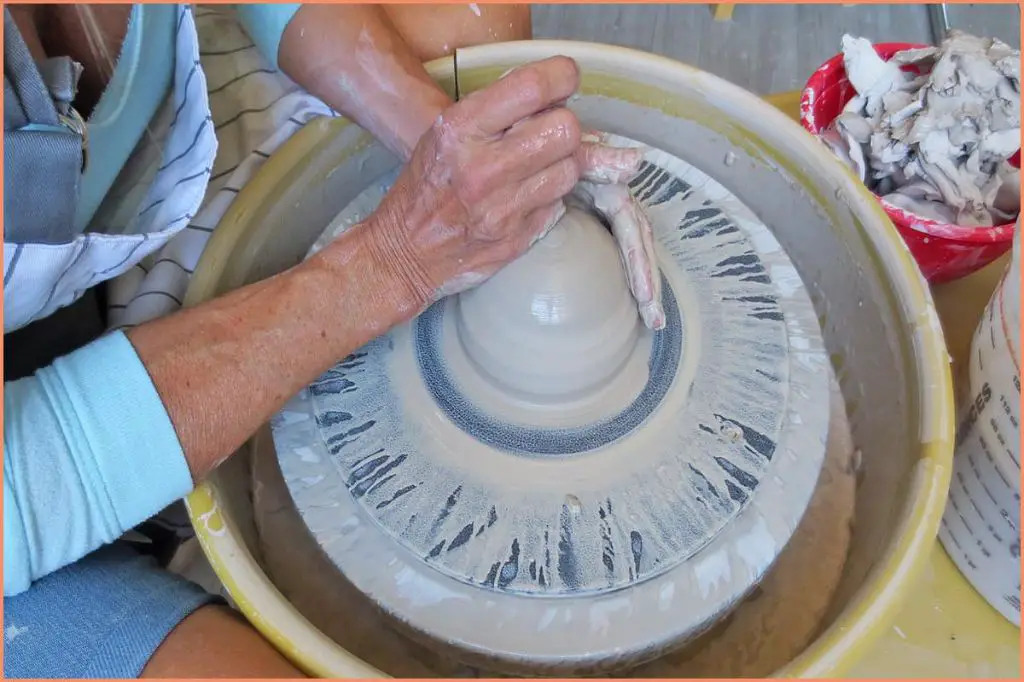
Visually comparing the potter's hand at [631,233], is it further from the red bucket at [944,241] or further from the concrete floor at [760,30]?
the concrete floor at [760,30]

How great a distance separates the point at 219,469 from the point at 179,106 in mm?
464

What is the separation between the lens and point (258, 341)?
0.88 m

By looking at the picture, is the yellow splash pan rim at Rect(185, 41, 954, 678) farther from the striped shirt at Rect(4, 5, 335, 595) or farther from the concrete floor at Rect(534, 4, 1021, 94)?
the concrete floor at Rect(534, 4, 1021, 94)

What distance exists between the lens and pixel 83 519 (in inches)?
29.9

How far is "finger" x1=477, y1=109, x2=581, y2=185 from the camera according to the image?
0.84 meters

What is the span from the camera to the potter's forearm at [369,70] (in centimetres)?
109

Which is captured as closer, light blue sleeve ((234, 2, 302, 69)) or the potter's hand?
the potter's hand

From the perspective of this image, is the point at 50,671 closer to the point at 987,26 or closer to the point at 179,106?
the point at 179,106

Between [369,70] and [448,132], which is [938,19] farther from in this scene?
[448,132]

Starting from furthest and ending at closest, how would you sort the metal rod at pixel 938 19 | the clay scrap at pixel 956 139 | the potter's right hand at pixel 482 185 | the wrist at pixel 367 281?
the metal rod at pixel 938 19
the clay scrap at pixel 956 139
the wrist at pixel 367 281
the potter's right hand at pixel 482 185

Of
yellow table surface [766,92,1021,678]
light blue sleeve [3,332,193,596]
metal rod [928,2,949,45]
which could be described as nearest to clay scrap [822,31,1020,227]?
yellow table surface [766,92,1021,678]

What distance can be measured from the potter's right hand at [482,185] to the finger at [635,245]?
0.07 meters

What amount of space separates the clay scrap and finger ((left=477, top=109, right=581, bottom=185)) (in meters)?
0.70

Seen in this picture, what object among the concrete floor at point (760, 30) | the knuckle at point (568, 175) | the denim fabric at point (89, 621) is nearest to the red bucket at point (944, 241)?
the knuckle at point (568, 175)
